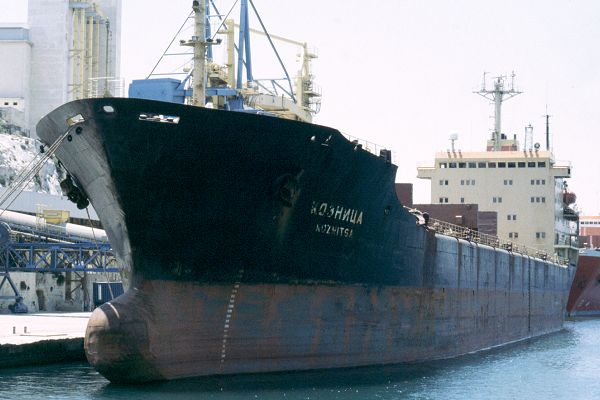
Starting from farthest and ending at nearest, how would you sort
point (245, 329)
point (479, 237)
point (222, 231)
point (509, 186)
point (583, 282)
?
point (583, 282)
point (509, 186)
point (479, 237)
point (245, 329)
point (222, 231)

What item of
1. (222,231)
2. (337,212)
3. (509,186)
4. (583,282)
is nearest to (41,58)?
(509,186)

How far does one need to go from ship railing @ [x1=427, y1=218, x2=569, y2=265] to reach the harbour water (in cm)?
421

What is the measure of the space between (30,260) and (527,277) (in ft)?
68.2

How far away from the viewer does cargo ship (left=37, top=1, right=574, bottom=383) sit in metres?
17.3

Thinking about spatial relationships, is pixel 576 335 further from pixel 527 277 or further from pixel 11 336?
pixel 11 336

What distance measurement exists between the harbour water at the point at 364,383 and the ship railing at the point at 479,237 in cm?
421

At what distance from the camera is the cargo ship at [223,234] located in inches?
683

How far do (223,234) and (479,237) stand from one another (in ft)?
54.4

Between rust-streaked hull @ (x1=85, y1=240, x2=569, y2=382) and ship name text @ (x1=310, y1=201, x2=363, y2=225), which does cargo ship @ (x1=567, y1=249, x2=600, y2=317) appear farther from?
ship name text @ (x1=310, y1=201, x2=363, y2=225)

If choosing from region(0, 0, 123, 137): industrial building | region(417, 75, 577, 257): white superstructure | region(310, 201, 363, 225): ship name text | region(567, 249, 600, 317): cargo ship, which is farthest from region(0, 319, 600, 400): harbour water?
region(0, 0, 123, 137): industrial building

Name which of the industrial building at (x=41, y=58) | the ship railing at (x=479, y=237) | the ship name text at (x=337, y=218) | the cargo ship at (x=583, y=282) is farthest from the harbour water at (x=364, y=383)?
the industrial building at (x=41, y=58)

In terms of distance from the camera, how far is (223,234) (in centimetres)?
1781

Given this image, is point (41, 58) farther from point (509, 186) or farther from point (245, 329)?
point (245, 329)

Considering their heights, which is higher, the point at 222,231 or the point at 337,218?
the point at 337,218
